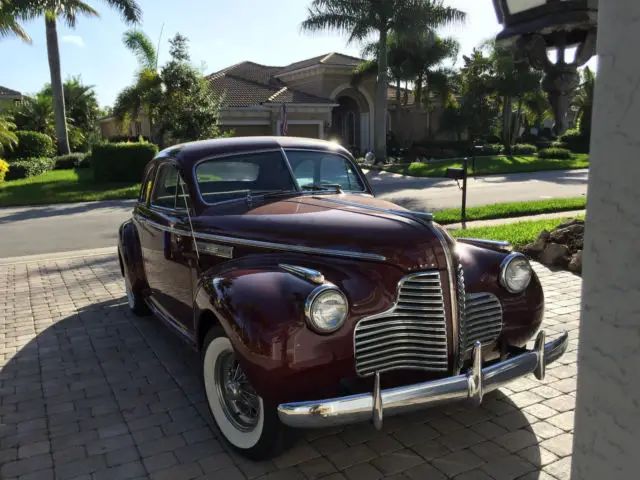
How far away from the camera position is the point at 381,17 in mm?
22938

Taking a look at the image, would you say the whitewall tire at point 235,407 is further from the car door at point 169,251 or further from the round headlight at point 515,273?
the round headlight at point 515,273

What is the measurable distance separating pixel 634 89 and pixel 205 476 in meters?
2.71

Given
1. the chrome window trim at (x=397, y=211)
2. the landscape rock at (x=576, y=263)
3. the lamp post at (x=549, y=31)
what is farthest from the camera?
the landscape rock at (x=576, y=263)

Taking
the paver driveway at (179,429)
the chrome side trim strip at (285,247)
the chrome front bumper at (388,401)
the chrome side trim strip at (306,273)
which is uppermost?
the chrome side trim strip at (285,247)

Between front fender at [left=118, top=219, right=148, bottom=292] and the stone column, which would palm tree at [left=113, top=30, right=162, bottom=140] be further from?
the stone column

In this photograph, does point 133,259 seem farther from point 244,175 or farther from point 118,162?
point 118,162

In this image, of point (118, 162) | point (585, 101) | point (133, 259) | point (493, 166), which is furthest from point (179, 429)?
point (585, 101)

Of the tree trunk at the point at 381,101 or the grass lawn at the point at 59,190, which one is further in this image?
the tree trunk at the point at 381,101

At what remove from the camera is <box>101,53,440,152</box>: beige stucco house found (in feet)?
91.5

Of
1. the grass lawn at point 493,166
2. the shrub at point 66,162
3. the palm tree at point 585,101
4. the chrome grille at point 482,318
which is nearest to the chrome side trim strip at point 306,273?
the chrome grille at point 482,318

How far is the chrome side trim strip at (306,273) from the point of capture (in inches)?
109

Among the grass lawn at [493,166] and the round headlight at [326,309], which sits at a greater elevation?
the round headlight at [326,309]

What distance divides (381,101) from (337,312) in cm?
2343

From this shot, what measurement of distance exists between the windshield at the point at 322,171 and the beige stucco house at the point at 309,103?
851 inches
